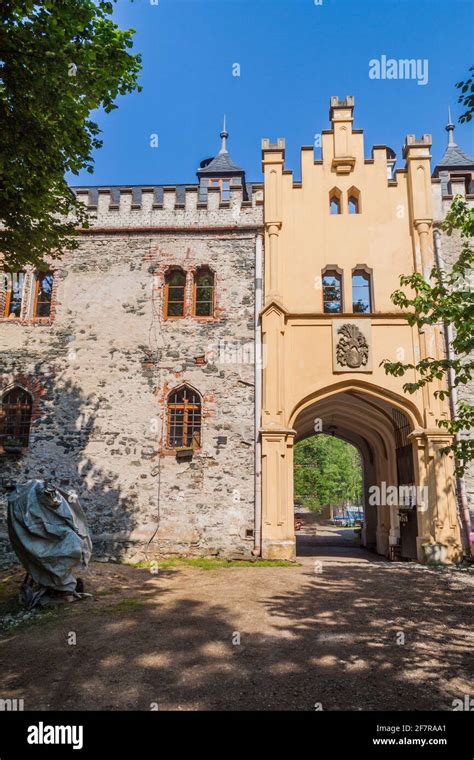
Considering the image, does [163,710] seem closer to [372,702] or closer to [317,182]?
[372,702]

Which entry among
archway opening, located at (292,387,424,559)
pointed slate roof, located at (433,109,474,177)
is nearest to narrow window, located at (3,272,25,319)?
archway opening, located at (292,387,424,559)

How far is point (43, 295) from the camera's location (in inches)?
554

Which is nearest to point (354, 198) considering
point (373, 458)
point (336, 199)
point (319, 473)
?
point (336, 199)

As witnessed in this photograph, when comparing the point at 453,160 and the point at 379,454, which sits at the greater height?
the point at 453,160

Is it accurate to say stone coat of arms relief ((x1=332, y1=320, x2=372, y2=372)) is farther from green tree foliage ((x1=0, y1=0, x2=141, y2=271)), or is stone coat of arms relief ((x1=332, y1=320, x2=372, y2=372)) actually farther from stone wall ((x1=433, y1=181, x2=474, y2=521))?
green tree foliage ((x1=0, y1=0, x2=141, y2=271))

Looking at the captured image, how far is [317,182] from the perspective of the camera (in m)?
13.9

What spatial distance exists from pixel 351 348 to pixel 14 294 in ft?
30.4

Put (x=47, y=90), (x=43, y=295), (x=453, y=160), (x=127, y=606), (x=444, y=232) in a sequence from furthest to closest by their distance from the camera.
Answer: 1. (x=453, y=160)
2. (x=43, y=295)
3. (x=444, y=232)
4. (x=127, y=606)
5. (x=47, y=90)

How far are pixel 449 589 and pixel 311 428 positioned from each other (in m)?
9.81

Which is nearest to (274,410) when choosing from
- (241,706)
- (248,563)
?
(248,563)

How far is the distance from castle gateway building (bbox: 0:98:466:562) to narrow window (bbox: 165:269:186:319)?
0.05 m

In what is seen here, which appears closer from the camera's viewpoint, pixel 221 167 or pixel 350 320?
pixel 350 320

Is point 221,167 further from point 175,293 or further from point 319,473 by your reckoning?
point 319,473

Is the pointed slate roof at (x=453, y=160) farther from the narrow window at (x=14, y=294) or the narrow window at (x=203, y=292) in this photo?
the narrow window at (x=14, y=294)
